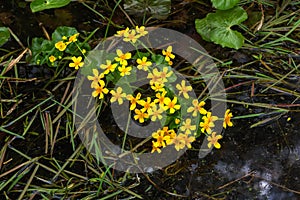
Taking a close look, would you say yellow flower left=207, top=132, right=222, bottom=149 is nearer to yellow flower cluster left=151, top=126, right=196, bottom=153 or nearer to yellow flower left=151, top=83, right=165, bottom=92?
yellow flower cluster left=151, top=126, right=196, bottom=153

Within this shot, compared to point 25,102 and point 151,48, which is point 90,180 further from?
point 151,48

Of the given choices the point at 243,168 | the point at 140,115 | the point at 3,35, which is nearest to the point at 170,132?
the point at 140,115

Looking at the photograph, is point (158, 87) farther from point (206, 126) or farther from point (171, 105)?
point (206, 126)

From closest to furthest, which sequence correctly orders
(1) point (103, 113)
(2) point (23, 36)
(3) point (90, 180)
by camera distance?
(3) point (90, 180)
(1) point (103, 113)
(2) point (23, 36)

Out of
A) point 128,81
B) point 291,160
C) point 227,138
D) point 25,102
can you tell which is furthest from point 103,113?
point 291,160

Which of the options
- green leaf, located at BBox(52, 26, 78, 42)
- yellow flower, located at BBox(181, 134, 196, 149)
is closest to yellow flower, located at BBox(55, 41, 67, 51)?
green leaf, located at BBox(52, 26, 78, 42)
